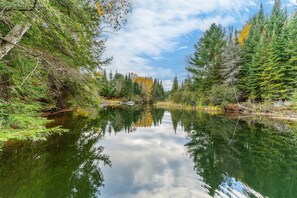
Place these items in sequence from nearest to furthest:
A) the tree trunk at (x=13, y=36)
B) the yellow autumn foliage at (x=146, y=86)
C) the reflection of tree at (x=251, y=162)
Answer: the tree trunk at (x=13, y=36) < the reflection of tree at (x=251, y=162) < the yellow autumn foliage at (x=146, y=86)

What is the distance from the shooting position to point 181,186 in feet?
15.5

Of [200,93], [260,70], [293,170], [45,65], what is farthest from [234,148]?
[200,93]

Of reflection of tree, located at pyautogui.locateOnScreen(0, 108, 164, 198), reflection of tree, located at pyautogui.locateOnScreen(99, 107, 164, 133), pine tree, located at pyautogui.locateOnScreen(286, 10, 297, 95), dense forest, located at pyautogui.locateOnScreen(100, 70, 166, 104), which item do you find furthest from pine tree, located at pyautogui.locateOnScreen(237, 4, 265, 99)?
dense forest, located at pyautogui.locateOnScreen(100, 70, 166, 104)

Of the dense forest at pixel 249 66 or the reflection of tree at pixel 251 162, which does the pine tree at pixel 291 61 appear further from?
the reflection of tree at pixel 251 162

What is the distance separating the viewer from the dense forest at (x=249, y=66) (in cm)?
2458

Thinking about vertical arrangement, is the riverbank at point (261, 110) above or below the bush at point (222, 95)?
below

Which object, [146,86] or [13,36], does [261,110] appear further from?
[146,86]

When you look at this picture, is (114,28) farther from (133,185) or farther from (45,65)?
(133,185)

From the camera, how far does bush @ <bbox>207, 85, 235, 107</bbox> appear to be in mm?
28125

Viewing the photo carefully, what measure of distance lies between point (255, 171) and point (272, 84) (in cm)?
2295

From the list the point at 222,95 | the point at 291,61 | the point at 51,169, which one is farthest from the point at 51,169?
the point at 291,61

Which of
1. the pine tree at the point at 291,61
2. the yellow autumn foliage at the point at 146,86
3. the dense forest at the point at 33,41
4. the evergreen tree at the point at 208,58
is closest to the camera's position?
the dense forest at the point at 33,41

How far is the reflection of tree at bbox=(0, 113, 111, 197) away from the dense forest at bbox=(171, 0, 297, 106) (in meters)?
20.6


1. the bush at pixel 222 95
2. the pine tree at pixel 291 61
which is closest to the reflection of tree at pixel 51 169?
the bush at pixel 222 95
